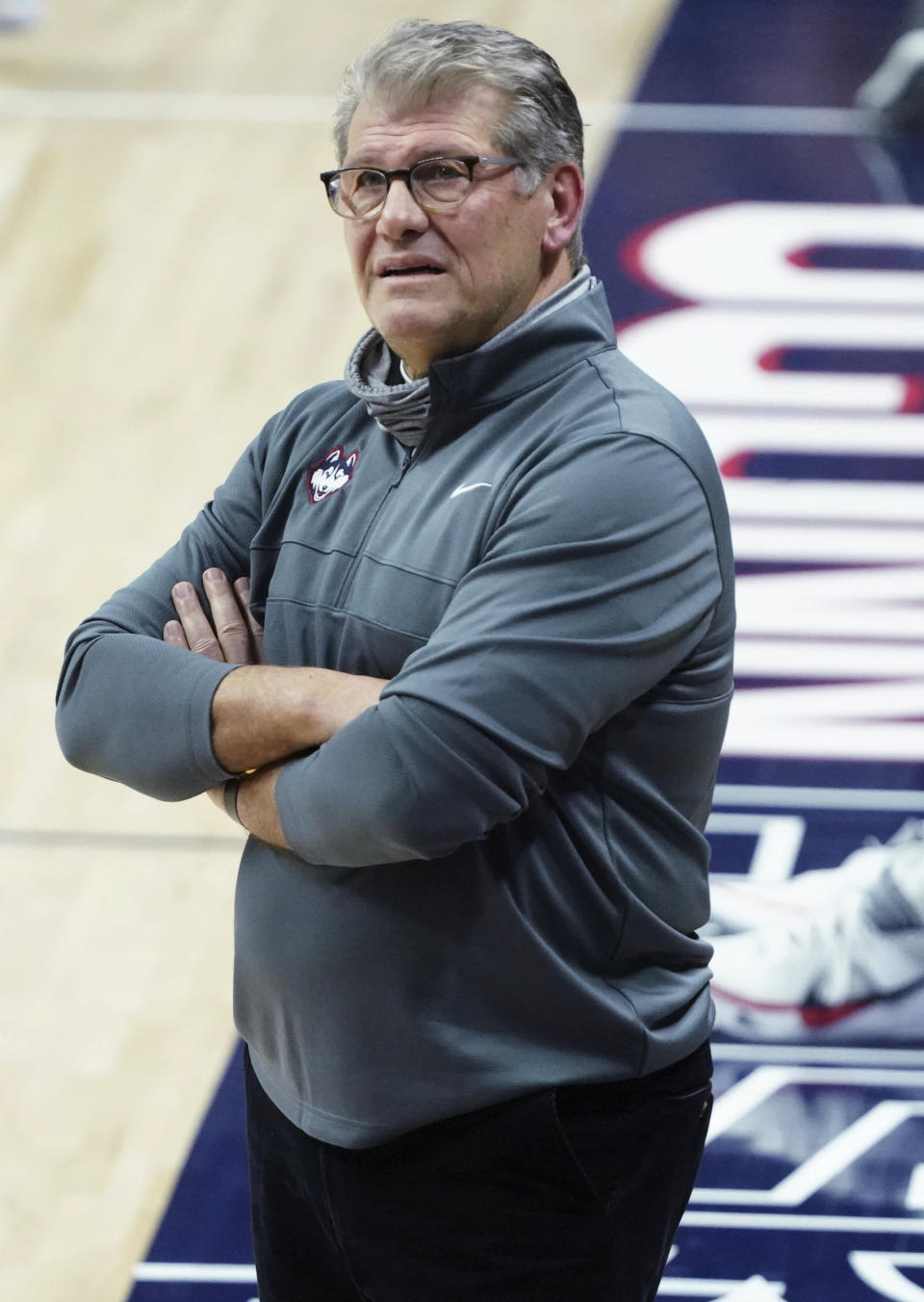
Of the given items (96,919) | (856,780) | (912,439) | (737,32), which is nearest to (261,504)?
(96,919)

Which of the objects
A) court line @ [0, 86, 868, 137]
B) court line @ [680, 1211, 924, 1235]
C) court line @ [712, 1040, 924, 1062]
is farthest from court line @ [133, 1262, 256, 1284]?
court line @ [0, 86, 868, 137]

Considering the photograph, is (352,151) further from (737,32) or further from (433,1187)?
(737,32)

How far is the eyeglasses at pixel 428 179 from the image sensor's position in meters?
1.64

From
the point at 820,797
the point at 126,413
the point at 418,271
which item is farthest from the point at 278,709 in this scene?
the point at 126,413

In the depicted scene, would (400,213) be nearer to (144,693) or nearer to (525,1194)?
(144,693)

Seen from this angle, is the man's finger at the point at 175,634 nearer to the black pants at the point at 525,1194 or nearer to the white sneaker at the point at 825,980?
the black pants at the point at 525,1194

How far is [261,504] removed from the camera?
6.20ft

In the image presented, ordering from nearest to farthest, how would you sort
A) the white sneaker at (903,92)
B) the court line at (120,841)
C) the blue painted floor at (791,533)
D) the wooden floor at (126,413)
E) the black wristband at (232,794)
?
1. the black wristband at (232,794)
2. the blue painted floor at (791,533)
3. the wooden floor at (126,413)
4. the court line at (120,841)
5. the white sneaker at (903,92)

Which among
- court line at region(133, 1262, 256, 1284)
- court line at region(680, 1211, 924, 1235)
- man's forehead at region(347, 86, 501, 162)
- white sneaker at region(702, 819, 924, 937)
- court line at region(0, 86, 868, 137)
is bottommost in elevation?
court line at region(133, 1262, 256, 1284)

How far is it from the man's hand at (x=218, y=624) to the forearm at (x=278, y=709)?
6.5 inches

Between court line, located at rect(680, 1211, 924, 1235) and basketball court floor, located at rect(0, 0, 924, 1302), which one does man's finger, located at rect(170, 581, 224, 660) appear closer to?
basketball court floor, located at rect(0, 0, 924, 1302)

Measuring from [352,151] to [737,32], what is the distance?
5.20 m

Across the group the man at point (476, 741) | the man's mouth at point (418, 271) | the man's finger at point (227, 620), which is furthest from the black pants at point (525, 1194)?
the man's mouth at point (418, 271)

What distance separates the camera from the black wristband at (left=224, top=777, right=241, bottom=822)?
5.58ft
